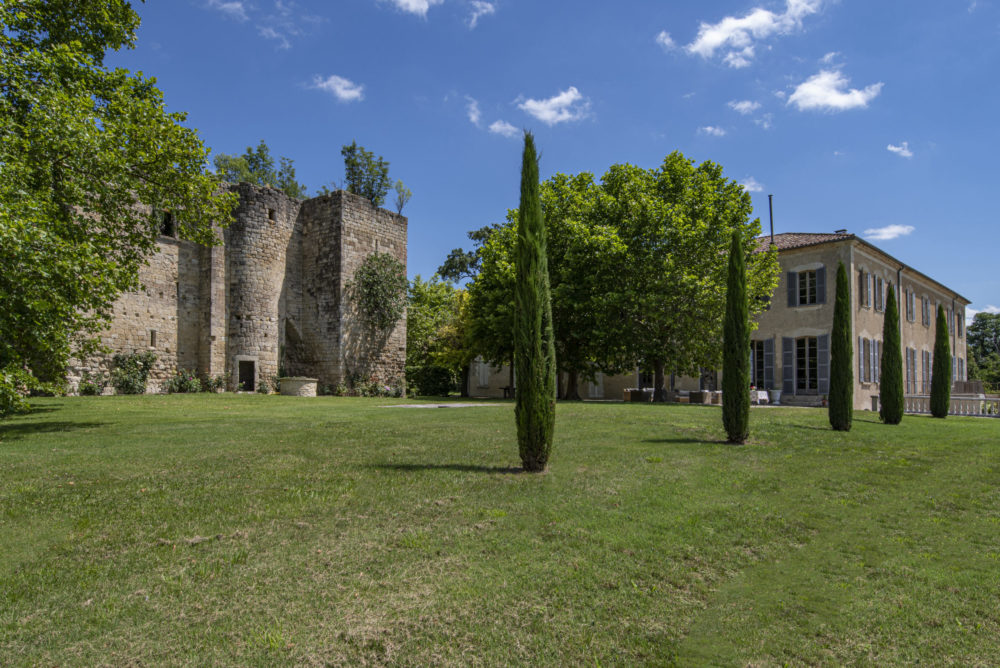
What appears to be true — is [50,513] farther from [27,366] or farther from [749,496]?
[27,366]

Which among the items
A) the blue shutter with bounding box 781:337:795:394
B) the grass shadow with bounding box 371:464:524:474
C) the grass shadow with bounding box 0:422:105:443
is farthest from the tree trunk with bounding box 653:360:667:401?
the grass shadow with bounding box 0:422:105:443

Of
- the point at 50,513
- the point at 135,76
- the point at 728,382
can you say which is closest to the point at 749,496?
the point at 728,382

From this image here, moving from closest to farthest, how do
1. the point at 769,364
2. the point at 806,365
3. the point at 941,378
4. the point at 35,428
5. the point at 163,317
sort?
the point at 35,428 → the point at 941,378 → the point at 163,317 → the point at 806,365 → the point at 769,364

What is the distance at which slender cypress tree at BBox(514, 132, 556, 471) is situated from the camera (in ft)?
24.0

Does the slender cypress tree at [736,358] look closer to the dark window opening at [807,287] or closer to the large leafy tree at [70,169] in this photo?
the large leafy tree at [70,169]

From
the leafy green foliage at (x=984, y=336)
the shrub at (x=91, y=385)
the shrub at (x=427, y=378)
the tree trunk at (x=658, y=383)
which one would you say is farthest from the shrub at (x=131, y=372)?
the leafy green foliage at (x=984, y=336)

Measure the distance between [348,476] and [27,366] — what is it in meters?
9.40

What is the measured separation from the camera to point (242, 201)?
75.4 feet

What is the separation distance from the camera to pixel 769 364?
24.5 meters

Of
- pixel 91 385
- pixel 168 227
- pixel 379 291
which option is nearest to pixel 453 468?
pixel 91 385

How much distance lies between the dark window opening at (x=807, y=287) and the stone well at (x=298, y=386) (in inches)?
815

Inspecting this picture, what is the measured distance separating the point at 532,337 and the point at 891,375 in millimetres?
12522

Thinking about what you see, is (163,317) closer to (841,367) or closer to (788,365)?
(841,367)

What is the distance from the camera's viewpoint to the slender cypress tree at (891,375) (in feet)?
48.2
